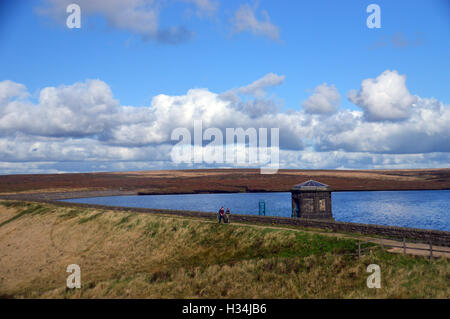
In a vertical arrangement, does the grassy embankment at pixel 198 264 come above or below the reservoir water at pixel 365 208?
above

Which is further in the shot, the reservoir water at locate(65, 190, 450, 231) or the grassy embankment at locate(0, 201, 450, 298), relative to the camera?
the reservoir water at locate(65, 190, 450, 231)

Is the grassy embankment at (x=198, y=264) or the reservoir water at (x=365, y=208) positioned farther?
the reservoir water at (x=365, y=208)

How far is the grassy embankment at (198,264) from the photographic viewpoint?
19344 millimetres

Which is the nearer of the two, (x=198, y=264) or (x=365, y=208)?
(x=198, y=264)

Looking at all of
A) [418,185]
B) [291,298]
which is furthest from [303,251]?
[418,185]

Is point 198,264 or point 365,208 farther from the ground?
point 198,264

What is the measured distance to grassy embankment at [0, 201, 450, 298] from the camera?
63.5 ft

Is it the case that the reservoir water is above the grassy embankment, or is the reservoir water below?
below

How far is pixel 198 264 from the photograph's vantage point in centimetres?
2623
